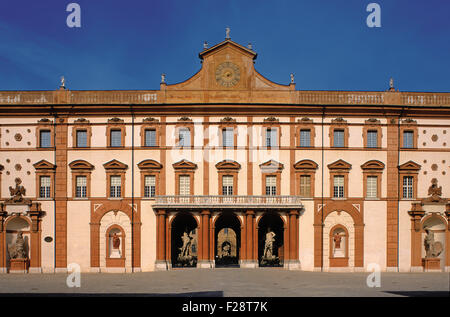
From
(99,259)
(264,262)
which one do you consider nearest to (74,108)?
(99,259)

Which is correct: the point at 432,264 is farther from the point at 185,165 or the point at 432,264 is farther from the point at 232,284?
the point at 185,165

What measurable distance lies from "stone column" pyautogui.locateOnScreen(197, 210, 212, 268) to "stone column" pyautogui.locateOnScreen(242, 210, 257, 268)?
10.6ft

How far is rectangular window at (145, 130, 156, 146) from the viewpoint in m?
41.7

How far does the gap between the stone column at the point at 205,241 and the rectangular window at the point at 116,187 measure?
7.89m

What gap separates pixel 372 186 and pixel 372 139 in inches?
169

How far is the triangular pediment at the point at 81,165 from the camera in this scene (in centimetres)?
4107

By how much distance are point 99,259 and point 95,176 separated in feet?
24.3

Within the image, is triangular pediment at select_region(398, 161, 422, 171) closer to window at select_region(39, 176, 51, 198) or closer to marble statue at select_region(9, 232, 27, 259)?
window at select_region(39, 176, 51, 198)

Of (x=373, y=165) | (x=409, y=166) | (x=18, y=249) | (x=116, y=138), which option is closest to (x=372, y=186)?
(x=373, y=165)

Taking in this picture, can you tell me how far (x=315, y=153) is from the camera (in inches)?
1629

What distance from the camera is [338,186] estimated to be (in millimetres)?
41312

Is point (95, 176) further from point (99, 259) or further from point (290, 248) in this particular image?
point (290, 248)
